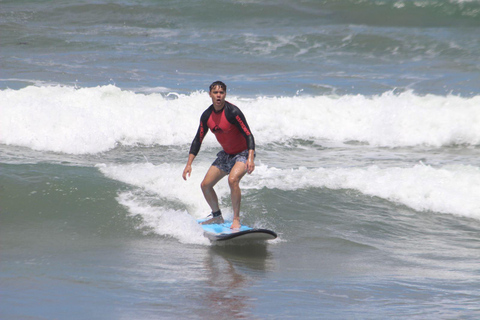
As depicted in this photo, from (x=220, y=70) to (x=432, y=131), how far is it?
24.0ft

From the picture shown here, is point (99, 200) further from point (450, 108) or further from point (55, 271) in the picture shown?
point (450, 108)

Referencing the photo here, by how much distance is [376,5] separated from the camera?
985 inches

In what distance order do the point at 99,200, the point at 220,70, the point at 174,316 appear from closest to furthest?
the point at 174,316
the point at 99,200
the point at 220,70

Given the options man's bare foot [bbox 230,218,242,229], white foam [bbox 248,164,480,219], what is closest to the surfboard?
man's bare foot [bbox 230,218,242,229]

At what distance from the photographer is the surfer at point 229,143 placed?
20.6 ft

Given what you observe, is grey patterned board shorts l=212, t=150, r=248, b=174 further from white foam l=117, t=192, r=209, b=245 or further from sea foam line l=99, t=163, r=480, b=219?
sea foam line l=99, t=163, r=480, b=219

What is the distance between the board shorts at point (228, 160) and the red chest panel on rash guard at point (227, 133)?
48mm

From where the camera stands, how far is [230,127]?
6430 mm

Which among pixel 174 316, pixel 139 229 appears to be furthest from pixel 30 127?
Result: pixel 174 316

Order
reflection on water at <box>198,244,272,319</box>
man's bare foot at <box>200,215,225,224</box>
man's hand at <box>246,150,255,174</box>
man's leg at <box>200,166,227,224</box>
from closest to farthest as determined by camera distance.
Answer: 1. reflection on water at <box>198,244,272,319</box>
2. man's hand at <box>246,150,255,174</box>
3. man's leg at <box>200,166,227,224</box>
4. man's bare foot at <box>200,215,225,224</box>

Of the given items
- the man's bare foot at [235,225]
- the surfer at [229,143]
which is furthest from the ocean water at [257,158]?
the surfer at [229,143]

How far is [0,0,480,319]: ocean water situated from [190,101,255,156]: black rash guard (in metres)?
1.10

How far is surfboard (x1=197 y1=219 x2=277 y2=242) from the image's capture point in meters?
6.22

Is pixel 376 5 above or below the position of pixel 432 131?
above
